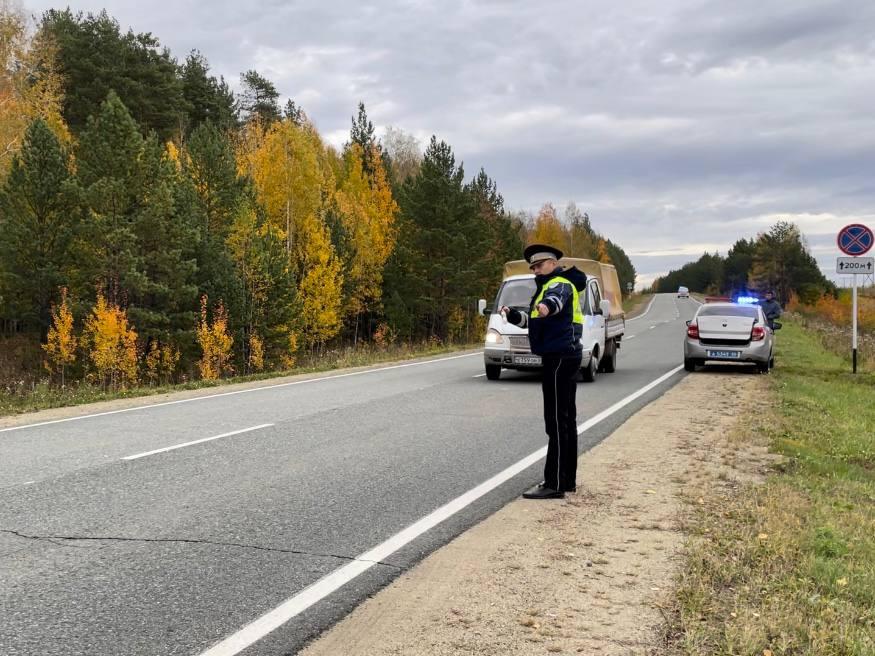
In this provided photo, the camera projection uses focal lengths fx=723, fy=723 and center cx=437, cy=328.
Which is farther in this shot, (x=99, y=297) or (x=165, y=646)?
(x=99, y=297)

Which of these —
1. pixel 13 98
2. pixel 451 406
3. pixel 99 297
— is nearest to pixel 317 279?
pixel 99 297

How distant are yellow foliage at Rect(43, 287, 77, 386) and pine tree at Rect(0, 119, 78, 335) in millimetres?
1523

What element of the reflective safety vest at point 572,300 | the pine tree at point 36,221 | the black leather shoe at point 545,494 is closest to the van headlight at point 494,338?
the reflective safety vest at point 572,300

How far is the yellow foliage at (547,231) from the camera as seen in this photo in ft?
257

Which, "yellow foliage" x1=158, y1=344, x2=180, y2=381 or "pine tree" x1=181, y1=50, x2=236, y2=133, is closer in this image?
"yellow foliage" x1=158, y1=344, x2=180, y2=381

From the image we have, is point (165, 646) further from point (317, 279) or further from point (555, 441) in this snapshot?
point (317, 279)

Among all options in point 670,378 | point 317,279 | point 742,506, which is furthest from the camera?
point 317,279

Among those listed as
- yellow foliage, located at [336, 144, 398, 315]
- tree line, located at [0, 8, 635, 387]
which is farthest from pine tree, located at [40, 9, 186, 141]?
yellow foliage, located at [336, 144, 398, 315]

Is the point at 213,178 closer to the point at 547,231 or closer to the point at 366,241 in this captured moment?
the point at 366,241

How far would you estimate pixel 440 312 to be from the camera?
4119 cm

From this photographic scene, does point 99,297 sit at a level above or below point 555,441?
above

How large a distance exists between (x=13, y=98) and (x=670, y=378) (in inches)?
1251

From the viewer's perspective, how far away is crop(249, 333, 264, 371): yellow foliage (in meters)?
34.3

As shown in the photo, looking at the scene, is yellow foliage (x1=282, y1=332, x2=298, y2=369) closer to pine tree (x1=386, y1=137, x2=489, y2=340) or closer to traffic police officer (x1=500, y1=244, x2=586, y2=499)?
pine tree (x1=386, y1=137, x2=489, y2=340)
